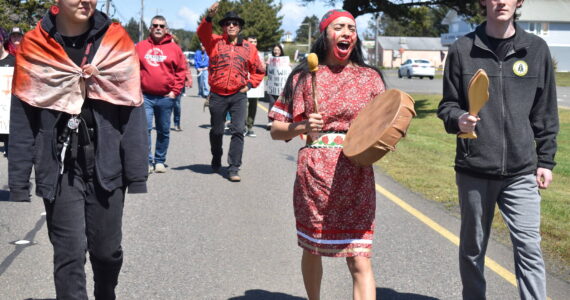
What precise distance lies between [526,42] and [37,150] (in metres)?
2.49

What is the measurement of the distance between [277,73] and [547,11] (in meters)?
77.6

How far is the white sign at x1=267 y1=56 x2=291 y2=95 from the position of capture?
637 inches

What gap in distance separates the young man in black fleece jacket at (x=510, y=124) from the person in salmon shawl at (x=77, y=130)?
1.66m

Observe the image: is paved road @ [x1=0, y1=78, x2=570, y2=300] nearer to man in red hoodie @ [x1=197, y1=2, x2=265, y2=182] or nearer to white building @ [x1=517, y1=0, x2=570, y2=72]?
man in red hoodie @ [x1=197, y1=2, x2=265, y2=182]

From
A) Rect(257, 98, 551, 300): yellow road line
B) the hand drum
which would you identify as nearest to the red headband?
the hand drum

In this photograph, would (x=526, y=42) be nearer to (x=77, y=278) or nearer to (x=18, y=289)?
(x=77, y=278)

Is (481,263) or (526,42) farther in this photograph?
(481,263)

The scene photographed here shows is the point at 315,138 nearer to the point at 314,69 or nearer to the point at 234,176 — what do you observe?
the point at 314,69

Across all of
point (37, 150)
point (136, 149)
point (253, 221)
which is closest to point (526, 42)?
point (136, 149)

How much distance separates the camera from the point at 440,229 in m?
6.95

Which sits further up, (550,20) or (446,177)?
(550,20)

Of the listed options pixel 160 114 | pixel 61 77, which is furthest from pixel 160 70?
pixel 61 77

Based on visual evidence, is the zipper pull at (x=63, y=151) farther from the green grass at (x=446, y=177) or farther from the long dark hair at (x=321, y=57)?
the green grass at (x=446, y=177)

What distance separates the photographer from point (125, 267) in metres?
5.55
